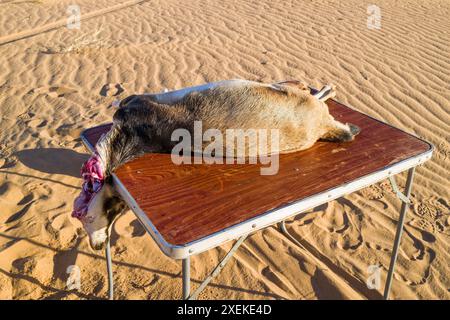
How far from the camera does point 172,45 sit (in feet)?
26.8

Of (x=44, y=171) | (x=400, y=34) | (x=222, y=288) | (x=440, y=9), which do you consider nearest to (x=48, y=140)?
(x=44, y=171)

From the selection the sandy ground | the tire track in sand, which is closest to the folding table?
the sandy ground

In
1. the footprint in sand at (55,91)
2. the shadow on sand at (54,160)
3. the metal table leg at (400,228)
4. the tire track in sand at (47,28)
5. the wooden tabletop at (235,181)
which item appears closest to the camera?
the wooden tabletop at (235,181)

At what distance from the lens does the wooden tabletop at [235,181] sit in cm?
210

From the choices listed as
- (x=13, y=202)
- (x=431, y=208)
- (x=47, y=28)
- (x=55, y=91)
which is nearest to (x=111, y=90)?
(x=55, y=91)

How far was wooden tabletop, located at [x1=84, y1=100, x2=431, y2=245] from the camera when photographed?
2.10m

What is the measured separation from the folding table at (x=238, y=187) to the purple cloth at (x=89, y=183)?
0.12 meters

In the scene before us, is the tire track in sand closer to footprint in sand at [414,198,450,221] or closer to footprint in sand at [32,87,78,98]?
footprint in sand at [32,87,78,98]

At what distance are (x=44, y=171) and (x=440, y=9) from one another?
10.3 metres

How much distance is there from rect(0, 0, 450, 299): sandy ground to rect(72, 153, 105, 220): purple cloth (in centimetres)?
104

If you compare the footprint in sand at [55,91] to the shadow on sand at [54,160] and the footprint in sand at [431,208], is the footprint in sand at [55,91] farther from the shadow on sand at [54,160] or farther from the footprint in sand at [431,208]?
the footprint in sand at [431,208]

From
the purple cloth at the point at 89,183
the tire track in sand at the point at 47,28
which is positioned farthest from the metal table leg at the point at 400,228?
the tire track in sand at the point at 47,28

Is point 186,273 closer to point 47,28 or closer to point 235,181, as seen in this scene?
point 235,181
